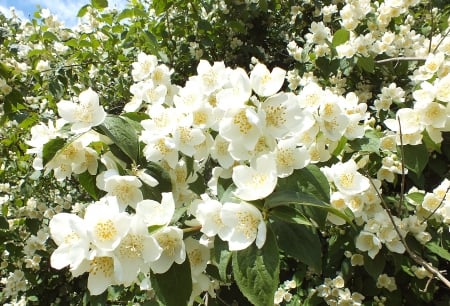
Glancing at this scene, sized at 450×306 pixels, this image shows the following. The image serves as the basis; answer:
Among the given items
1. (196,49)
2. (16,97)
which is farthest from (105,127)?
(196,49)

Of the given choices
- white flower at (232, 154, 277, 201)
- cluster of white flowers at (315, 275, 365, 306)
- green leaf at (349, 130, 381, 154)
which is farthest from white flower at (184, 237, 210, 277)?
cluster of white flowers at (315, 275, 365, 306)

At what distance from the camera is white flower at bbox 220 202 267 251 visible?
949mm

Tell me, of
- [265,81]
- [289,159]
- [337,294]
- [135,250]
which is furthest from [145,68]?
[337,294]

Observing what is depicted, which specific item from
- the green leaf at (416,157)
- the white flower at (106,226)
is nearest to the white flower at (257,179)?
the white flower at (106,226)

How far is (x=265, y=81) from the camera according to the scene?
1.09 metres

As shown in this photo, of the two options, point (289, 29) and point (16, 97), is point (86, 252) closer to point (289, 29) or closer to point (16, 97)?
point (16, 97)

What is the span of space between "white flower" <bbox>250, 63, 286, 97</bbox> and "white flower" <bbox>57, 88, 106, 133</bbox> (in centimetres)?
42

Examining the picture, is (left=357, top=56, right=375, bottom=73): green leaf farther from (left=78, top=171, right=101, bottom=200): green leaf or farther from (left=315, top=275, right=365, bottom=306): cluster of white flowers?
(left=78, top=171, right=101, bottom=200): green leaf

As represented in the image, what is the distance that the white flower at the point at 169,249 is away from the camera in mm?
978

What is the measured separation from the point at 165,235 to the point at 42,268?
2979 millimetres

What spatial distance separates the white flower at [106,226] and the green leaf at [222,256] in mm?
241

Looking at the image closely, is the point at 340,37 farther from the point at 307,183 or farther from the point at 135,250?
the point at 135,250

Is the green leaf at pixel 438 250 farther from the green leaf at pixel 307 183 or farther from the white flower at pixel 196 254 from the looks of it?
the white flower at pixel 196 254

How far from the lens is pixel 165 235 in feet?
3.24
